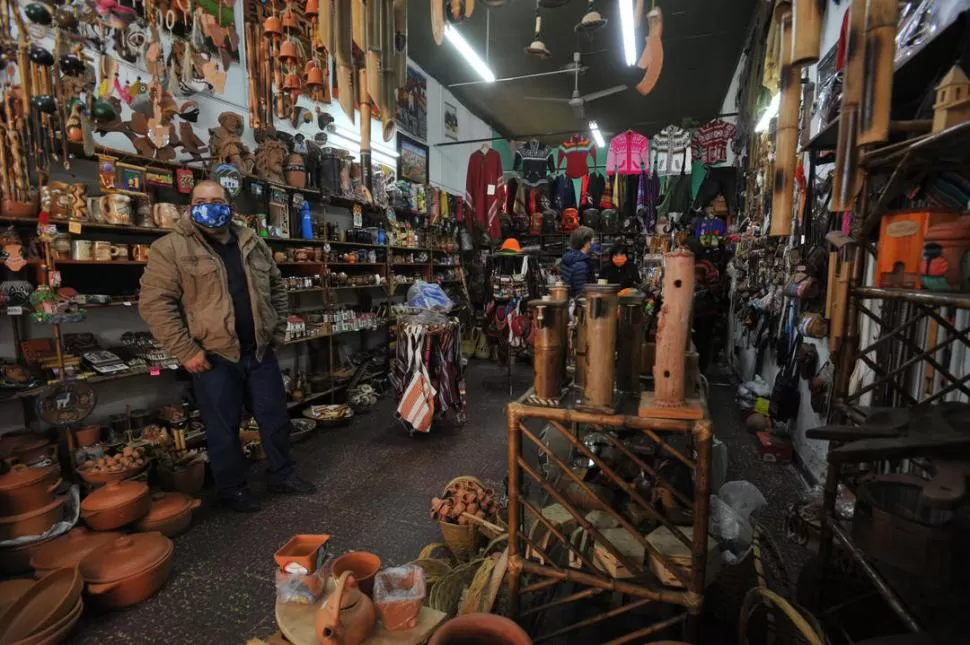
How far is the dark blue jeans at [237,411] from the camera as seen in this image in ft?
8.51

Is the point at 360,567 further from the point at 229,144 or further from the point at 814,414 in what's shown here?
the point at 229,144

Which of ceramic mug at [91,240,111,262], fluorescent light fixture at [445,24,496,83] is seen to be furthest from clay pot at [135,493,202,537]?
fluorescent light fixture at [445,24,496,83]

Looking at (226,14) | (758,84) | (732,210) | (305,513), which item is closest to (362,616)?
(305,513)

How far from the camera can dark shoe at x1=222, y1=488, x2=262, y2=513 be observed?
2.66 metres

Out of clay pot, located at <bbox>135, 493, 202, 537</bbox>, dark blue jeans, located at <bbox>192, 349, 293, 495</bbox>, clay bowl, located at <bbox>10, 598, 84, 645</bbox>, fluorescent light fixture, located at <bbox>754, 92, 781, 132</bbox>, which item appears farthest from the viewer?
fluorescent light fixture, located at <bbox>754, 92, 781, 132</bbox>

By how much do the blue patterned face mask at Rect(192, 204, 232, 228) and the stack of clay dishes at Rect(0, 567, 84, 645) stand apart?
166 cm

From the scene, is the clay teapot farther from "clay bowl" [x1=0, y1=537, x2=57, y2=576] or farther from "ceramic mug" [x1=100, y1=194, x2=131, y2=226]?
"ceramic mug" [x1=100, y1=194, x2=131, y2=226]

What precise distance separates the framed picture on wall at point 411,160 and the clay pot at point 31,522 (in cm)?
529

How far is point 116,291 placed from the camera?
3002mm

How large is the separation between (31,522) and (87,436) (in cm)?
64

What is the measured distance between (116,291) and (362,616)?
9.59 feet

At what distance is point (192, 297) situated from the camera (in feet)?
8.26

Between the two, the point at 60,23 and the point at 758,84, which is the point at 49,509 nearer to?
the point at 60,23

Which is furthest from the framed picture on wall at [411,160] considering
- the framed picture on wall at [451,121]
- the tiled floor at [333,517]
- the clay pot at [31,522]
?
the clay pot at [31,522]
